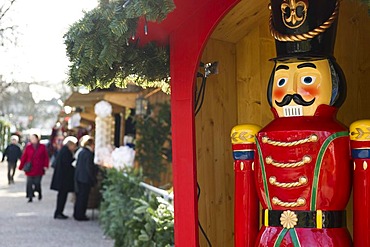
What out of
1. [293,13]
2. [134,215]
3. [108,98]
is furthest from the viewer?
[108,98]

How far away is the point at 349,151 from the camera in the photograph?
303cm

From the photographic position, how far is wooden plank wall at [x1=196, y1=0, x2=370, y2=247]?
3703 millimetres

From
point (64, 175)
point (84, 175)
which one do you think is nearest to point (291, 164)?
point (84, 175)

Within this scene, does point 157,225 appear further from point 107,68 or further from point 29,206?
point 29,206

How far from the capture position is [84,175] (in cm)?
1126

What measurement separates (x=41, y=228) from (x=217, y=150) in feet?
26.4

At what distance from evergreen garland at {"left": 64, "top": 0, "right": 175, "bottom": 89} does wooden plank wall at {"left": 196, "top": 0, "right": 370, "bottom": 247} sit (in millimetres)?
408

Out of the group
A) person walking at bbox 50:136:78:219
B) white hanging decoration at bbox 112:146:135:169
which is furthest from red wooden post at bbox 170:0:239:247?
person walking at bbox 50:136:78:219

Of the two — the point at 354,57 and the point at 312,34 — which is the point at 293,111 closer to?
the point at 312,34

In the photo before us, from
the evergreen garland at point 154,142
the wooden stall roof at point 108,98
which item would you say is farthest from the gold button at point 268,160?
the wooden stall roof at point 108,98

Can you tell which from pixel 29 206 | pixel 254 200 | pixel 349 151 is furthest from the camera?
pixel 29 206

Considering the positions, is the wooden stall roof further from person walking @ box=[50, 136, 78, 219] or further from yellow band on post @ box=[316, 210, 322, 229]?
yellow band on post @ box=[316, 210, 322, 229]

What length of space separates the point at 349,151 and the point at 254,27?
4.53 ft

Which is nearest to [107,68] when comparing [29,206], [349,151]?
[349,151]
